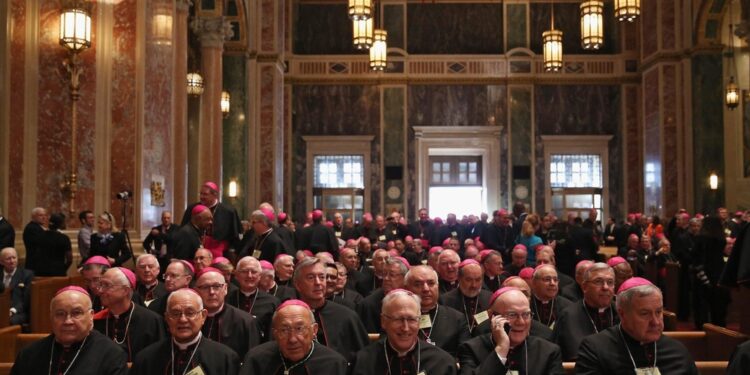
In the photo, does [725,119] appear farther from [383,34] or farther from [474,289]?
[474,289]

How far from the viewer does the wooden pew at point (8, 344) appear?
7.03 metres

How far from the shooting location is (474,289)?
27.6ft

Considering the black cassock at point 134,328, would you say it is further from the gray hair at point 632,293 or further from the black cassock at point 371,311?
the gray hair at point 632,293

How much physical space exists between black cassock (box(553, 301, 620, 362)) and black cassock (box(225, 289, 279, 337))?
2.52 m

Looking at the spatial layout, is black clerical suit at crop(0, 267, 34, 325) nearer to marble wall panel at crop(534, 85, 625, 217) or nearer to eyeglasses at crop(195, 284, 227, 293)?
eyeglasses at crop(195, 284, 227, 293)

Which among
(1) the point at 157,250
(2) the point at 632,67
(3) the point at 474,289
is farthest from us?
(2) the point at 632,67

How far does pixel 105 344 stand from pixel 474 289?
149 inches

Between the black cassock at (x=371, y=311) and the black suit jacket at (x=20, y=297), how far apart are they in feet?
12.3

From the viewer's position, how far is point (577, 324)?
7.41 m

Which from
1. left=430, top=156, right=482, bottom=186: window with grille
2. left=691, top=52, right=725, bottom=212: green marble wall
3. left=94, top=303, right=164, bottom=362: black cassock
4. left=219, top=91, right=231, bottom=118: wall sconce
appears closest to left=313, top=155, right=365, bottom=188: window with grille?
left=430, top=156, right=482, bottom=186: window with grille

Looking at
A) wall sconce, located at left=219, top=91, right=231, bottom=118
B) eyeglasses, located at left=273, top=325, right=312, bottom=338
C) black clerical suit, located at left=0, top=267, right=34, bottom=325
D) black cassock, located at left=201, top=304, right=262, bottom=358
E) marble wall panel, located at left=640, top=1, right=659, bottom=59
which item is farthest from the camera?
marble wall panel, located at left=640, top=1, right=659, bottom=59

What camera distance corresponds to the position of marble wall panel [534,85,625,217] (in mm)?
28234

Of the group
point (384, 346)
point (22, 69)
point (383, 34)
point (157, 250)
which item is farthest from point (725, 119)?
point (384, 346)

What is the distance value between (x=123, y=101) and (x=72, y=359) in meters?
6.74
